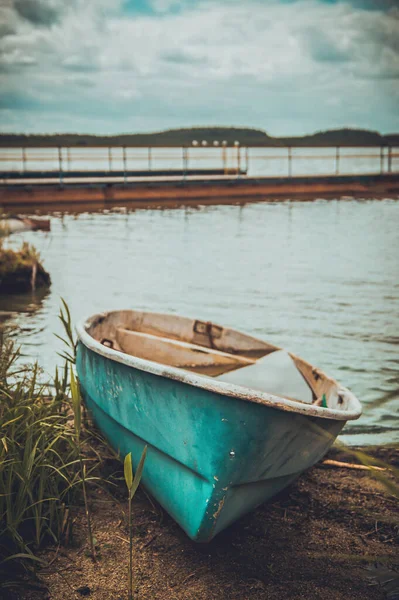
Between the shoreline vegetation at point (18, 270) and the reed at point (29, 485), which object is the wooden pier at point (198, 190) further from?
the reed at point (29, 485)

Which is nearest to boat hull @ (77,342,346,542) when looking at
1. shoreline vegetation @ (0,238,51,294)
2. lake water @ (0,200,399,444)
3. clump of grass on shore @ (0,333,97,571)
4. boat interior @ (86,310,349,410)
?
clump of grass on shore @ (0,333,97,571)

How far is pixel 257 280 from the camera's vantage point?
12.2 m

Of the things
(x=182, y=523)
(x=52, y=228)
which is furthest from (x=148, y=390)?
(x=52, y=228)

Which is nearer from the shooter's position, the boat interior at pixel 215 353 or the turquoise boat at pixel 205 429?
the turquoise boat at pixel 205 429

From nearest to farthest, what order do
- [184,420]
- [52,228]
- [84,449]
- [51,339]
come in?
[184,420], [84,449], [51,339], [52,228]

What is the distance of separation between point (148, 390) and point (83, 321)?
192 centimetres

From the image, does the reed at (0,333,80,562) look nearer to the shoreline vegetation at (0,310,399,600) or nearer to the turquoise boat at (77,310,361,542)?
the shoreline vegetation at (0,310,399,600)

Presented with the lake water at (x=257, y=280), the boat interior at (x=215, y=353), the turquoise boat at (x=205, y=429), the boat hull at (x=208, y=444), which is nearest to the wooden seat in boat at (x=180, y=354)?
the boat interior at (x=215, y=353)

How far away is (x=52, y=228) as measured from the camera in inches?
752

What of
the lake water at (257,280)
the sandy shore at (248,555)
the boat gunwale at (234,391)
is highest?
the boat gunwale at (234,391)

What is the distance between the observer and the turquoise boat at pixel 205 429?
2.97m

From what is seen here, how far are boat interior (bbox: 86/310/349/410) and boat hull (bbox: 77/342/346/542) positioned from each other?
2.69 feet

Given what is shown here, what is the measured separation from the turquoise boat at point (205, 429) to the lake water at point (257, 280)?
182 centimetres

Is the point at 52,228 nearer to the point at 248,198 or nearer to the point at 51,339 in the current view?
the point at 248,198
